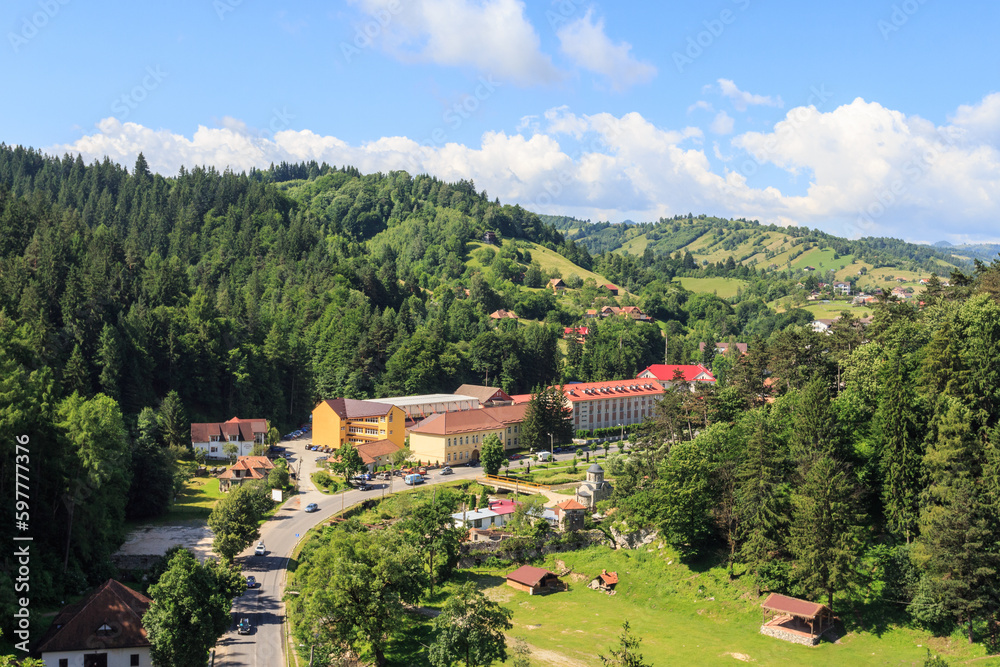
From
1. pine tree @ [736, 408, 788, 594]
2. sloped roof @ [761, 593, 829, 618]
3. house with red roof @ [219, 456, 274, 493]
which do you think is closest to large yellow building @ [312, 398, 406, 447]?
house with red roof @ [219, 456, 274, 493]

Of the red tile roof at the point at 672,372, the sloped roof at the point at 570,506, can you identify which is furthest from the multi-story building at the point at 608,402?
the sloped roof at the point at 570,506

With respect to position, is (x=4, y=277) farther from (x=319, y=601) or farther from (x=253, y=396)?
(x=319, y=601)

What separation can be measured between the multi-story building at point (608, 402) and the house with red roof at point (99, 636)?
65.3 meters

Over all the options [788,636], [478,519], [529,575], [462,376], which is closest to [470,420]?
[478,519]

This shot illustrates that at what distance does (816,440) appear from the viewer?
4481 centimetres

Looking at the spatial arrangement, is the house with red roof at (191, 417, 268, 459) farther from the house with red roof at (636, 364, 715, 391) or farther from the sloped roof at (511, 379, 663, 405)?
the house with red roof at (636, 364, 715, 391)

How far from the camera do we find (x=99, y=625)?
34.6 metres

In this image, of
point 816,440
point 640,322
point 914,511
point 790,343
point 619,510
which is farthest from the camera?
point 640,322

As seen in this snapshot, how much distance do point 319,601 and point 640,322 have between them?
11931 centimetres

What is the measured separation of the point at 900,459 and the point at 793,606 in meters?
10.1

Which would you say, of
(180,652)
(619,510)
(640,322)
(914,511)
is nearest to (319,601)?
(180,652)

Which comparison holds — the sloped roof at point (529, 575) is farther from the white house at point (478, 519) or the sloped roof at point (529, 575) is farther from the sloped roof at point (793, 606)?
the sloped roof at point (793, 606)

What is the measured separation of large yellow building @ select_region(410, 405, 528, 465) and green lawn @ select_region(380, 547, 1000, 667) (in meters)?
26.4

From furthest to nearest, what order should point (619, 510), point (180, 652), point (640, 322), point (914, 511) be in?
point (640, 322)
point (619, 510)
point (914, 511)
point (180, 652)
